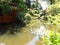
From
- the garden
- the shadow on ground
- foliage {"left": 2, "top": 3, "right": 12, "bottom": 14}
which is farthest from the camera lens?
foliage {"left": 2, "top": 3, "right": 12, "bottom": 14}

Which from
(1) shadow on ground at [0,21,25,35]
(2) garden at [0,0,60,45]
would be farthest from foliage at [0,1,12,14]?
(1) shadow on ground at [0,21,25,35]

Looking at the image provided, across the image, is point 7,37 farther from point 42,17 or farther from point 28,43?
point 42,17

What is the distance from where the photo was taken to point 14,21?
14.0 m

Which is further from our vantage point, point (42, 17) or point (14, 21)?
point (42, 17)

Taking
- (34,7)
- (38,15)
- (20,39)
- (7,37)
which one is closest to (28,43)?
(20,39)

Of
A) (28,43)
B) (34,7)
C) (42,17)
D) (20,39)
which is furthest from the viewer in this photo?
(34,7)

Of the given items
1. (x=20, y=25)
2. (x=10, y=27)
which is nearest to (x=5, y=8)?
(x=10, y=27)

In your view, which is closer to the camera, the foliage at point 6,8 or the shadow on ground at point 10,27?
the shadow on ground at point 10,27

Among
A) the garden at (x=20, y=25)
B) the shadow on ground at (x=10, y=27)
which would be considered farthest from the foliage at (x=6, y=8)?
the shadow on ground at (x=10, y=27)

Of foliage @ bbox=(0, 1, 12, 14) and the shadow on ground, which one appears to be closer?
the shadow on ground

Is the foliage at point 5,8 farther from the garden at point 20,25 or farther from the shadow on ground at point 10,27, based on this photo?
the shadow on ground at point 10,27

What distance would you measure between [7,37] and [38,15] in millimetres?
8724

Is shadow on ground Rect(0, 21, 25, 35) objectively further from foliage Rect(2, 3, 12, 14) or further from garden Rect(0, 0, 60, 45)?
foliage Rect(2, 3, 12, 14)

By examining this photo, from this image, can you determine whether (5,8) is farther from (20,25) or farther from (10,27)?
(20,25)
